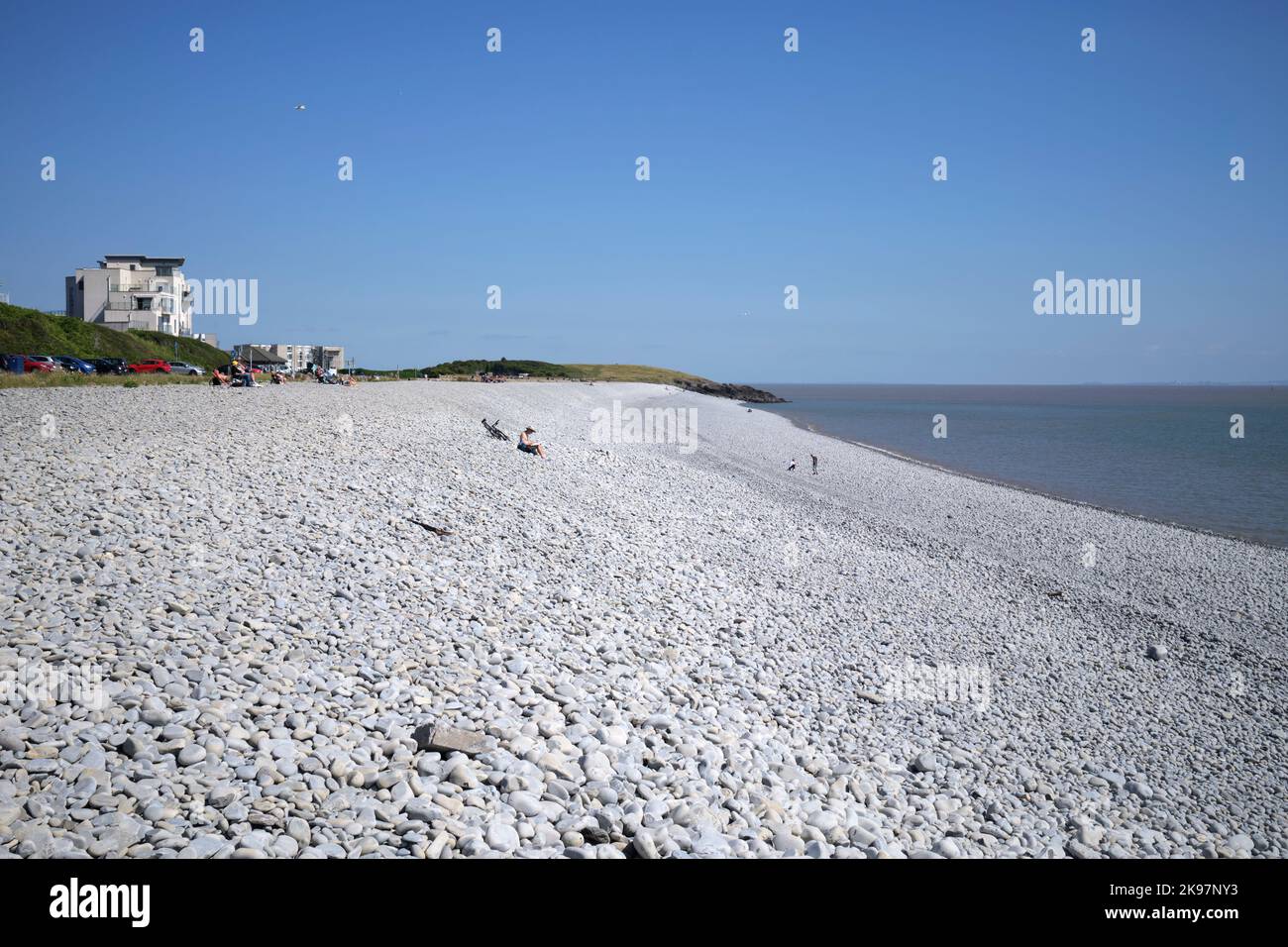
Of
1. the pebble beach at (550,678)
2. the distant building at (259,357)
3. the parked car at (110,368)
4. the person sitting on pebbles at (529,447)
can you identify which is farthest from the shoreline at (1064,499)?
the distant building at (259,357)

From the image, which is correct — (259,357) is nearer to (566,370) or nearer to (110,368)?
(110,368)

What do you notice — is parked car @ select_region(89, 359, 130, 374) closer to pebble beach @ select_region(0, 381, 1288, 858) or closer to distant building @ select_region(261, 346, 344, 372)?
pebble beach @ select_region(0, 381, 1288, 858)

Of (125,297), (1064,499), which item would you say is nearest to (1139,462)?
(1064,499)

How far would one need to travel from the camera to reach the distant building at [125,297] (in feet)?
261

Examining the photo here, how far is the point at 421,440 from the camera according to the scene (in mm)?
21109

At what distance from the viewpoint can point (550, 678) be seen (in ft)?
28.0

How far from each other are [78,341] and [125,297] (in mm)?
24723

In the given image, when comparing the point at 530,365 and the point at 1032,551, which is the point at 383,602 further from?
the point at 530,365

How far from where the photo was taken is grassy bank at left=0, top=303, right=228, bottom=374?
53.0m

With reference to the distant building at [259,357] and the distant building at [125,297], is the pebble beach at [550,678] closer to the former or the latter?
the distant building at [259,357]

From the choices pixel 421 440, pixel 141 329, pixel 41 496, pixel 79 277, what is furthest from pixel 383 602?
pixel 79 277

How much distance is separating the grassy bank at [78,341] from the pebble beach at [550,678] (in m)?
45.3

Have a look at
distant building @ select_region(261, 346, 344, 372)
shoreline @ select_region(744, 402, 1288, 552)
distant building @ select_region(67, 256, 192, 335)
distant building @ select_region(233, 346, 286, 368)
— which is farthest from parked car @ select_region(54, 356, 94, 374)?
distant building @ select_region(261, 346, 344, 372)
